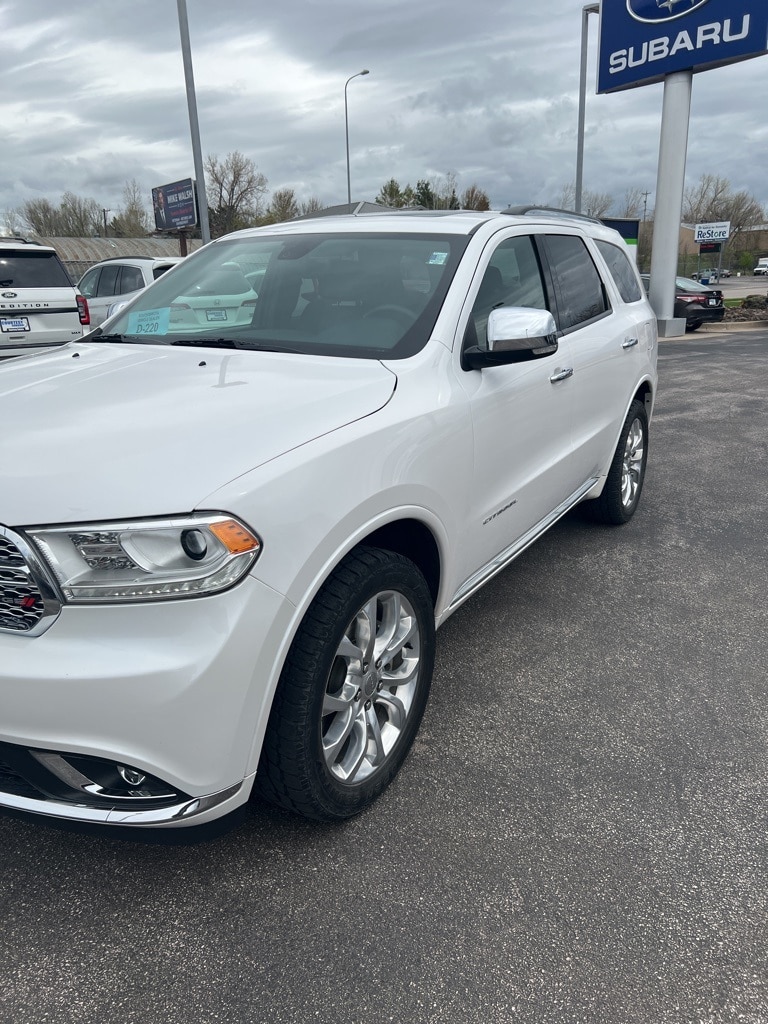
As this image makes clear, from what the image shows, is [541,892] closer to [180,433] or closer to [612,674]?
[612,674]

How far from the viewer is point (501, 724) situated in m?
2.93

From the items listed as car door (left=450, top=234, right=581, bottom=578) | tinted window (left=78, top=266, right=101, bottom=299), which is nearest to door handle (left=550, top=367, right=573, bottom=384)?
car door (left=450, top=234, right=581, bottom=578)

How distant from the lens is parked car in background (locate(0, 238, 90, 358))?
340 inches

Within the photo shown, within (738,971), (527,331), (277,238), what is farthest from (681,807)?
(277,238)

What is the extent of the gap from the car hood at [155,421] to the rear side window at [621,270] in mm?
2668

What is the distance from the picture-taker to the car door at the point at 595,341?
385cm

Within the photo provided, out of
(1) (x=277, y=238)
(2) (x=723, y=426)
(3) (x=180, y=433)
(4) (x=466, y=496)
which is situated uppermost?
(1) (x=277, y=238)

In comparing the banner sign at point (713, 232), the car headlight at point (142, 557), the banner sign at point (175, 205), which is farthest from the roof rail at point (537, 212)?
the banner sign at point (175, 205)

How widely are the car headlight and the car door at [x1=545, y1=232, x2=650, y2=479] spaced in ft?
7.90

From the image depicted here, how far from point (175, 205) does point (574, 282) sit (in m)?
48.1

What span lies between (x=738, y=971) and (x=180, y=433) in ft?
6.27

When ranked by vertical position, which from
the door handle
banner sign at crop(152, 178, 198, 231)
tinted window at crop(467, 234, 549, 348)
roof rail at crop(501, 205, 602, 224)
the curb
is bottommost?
the curb

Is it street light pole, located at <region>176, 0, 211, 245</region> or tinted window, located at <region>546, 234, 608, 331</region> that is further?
street light pole, located at <region>176, 0, 211, 245</region>

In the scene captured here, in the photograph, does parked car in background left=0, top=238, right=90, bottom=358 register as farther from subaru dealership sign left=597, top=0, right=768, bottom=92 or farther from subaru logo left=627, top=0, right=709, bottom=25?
subaru logo left=627, top=0, right=709, bottom=25
